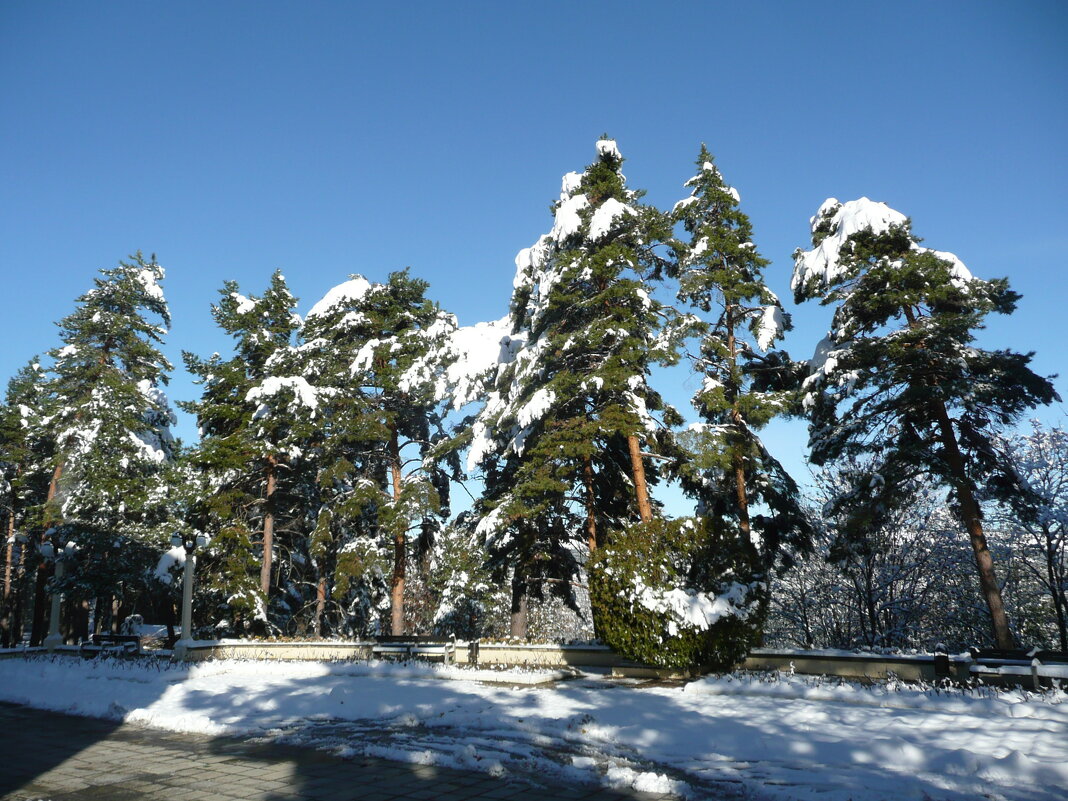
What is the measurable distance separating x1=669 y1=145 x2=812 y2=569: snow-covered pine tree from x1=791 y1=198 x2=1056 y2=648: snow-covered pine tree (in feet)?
4.63

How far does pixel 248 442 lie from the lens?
28.0m

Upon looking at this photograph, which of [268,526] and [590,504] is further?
[268,526]

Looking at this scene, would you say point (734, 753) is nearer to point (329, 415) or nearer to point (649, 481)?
point (649, 481)

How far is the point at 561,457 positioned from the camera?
1983 cm

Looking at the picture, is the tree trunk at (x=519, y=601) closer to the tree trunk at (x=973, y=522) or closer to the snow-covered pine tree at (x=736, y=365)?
the snow-covered pine tree at (x=736, y=365)

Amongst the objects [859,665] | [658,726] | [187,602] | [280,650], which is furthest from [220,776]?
[280,650]

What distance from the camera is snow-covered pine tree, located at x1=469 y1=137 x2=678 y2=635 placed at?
19.8 m

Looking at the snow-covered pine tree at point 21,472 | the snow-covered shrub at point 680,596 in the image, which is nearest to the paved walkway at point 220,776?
the snow-covered shrub at point 680,596

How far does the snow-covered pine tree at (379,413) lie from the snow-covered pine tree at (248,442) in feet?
5.73

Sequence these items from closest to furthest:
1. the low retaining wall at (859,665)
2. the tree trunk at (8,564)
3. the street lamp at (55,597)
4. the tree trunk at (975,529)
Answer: the low retaining wall at (859,665) < the tree trunk at (975,529) < the street lamp at (55,597) < the tree trunk at (8,564)

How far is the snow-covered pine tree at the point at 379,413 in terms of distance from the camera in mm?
25281

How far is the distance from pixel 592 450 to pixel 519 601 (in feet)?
29.7

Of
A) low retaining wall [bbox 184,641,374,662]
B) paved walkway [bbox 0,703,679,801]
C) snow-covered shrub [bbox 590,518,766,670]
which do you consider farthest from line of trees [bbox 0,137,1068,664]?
paved walkway [bbox 0,703,679,801]

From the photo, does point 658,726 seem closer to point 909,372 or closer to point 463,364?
point 909,372
